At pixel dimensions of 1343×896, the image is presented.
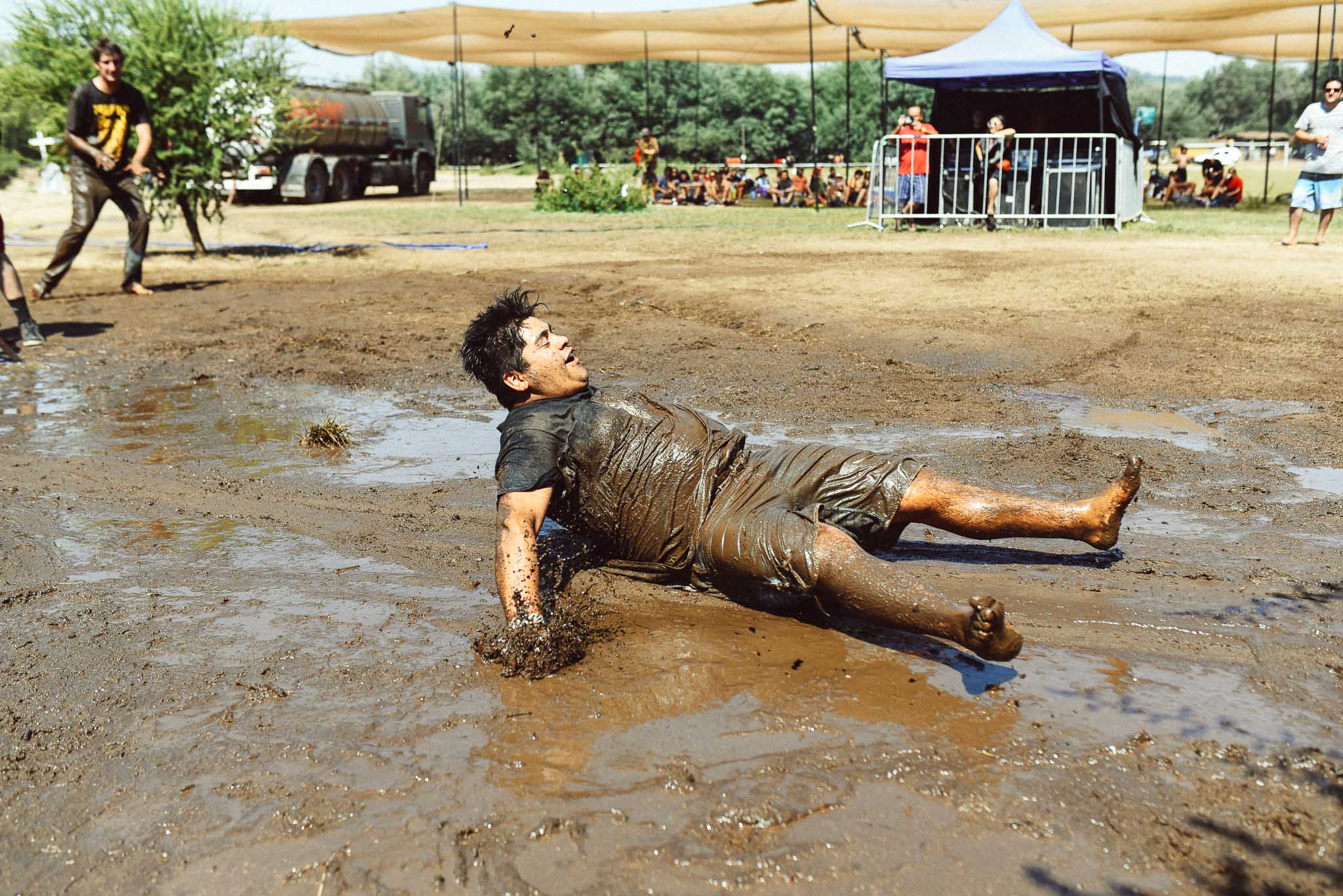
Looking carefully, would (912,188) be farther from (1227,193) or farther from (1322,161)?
(1227,193)

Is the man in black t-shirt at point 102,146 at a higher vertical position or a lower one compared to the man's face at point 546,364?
higher

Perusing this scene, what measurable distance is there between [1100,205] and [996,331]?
9.75 meters

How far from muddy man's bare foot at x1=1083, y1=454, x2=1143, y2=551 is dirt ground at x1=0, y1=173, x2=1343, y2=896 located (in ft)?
0.56

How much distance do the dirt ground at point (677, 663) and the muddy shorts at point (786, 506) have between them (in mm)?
231

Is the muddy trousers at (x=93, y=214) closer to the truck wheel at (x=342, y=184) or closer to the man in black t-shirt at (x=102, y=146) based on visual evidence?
the man in black t-shirt at (x=102, y=146)

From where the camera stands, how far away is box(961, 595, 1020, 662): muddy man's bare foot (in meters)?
3.01

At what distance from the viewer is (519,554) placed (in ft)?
11.7

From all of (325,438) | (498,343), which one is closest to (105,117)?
(325,438)

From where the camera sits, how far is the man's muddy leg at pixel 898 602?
10.0 ft

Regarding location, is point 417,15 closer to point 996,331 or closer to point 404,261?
point 404,261

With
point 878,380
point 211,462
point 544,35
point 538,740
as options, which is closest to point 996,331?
point 878,380

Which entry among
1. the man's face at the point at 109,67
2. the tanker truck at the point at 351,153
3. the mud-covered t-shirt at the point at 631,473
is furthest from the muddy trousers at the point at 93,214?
the tanker truck at the point at 351,153

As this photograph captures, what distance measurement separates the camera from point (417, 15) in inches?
788

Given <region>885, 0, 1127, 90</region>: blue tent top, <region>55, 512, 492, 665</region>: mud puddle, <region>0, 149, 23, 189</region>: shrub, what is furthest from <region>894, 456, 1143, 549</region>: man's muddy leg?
<region>0, 149, 23, 189</region>: shrub
